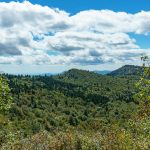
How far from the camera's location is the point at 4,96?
34188 millimetres

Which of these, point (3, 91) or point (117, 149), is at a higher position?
point (3, 91)

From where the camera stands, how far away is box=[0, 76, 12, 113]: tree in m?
33.2

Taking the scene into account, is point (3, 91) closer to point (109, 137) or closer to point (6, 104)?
point (6, 104)

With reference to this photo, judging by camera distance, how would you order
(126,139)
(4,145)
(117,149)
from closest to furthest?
(4,145)
(126,139)
(117,149)

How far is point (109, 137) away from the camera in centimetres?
8244

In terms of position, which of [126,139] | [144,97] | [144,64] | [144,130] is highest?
[144,64]

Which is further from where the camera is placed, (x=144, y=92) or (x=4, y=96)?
(x=4, y=96)

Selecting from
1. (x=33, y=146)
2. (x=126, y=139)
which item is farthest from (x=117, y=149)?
(x=33, y=146)

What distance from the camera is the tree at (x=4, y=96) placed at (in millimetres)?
33153

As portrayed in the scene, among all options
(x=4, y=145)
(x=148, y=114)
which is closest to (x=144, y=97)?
(x=148, y=114)

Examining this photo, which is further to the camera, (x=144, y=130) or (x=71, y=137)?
(x=71, y=137)

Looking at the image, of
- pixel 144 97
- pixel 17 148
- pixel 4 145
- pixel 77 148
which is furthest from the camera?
pixel 77 148

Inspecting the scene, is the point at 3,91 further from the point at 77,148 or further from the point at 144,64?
the point at 77,148

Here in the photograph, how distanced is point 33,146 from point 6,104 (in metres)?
66.4
